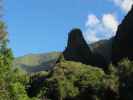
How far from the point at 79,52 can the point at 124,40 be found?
53.8 feet

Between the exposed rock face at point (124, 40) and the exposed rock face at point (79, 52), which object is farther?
the exposed rock face at point (79, 52)

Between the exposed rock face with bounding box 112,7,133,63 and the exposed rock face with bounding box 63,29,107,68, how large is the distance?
221 inches

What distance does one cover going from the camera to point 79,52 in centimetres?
17300

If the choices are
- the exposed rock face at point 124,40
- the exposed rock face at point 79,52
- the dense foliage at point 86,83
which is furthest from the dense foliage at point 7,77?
the exposed rock face at point 79,52

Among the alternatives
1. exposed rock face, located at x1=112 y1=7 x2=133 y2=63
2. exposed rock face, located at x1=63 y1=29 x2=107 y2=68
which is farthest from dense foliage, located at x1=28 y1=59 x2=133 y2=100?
exposed rock face, located at x1=63 y1=29 x2=107 y2=68

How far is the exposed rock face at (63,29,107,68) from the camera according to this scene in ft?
557

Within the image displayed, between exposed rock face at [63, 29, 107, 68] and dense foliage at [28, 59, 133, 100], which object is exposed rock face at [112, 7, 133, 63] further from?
dense foliage at [28, 59, 133, 100]

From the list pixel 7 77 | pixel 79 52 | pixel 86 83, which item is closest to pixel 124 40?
pixel 79 52

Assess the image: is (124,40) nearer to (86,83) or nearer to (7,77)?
(86,83)

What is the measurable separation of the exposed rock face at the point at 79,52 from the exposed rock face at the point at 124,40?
561 cm

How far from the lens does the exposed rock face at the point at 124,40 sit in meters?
160

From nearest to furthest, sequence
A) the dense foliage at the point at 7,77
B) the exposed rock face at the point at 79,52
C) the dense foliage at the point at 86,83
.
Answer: the dense foliage at the point at 7,77 → the dense foliage at the point at 86,83 → the exposed rock face at the point at 79,52

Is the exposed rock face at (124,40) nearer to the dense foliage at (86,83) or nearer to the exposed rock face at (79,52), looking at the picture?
the exposed rock face at (79,52)

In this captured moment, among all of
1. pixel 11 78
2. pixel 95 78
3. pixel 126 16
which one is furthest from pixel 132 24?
Answer: pixel 11 78
